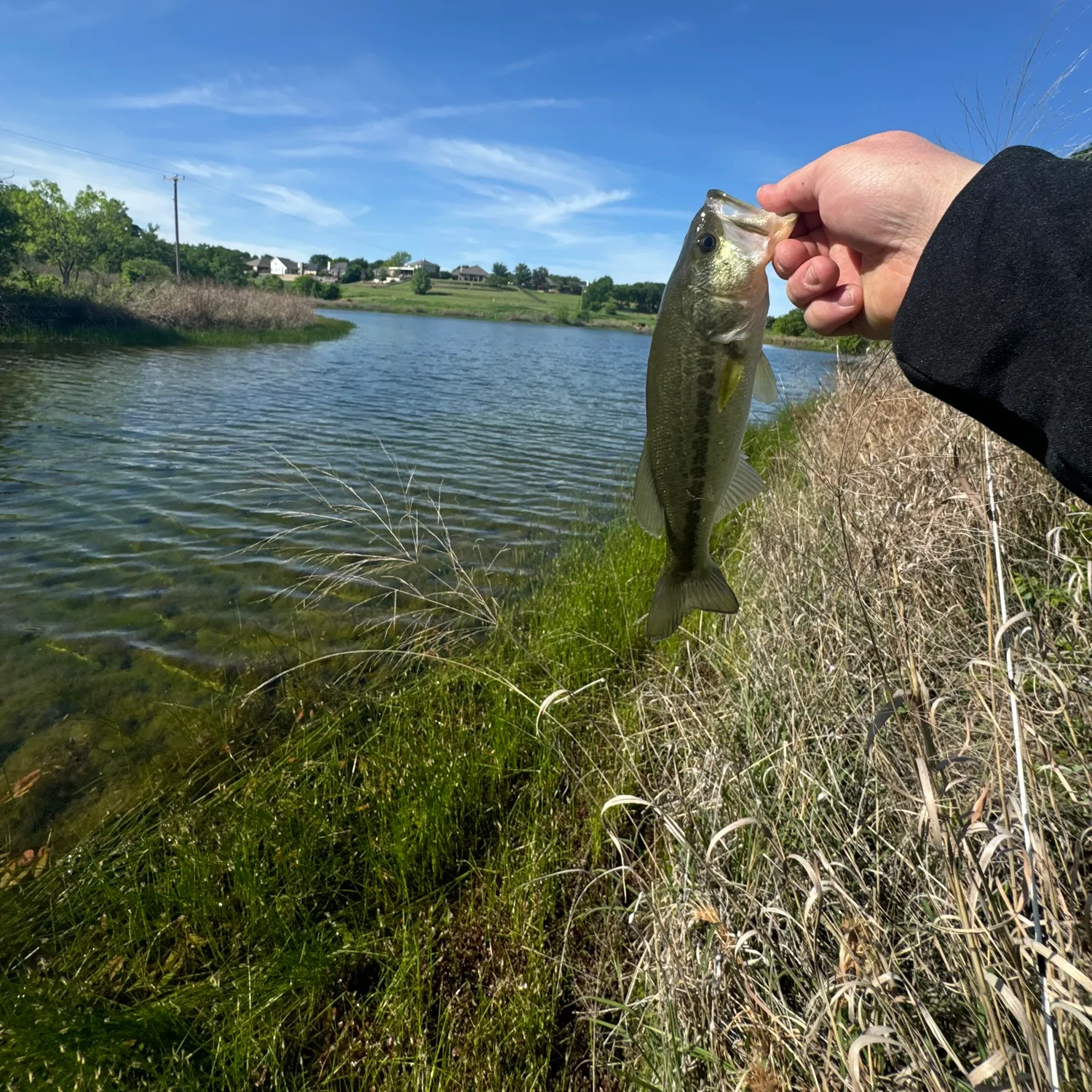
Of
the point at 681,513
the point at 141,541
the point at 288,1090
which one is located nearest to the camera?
the point at 681,513

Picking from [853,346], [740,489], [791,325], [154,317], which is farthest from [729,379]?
[154,317]

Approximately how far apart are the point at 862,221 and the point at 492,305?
11714 cm

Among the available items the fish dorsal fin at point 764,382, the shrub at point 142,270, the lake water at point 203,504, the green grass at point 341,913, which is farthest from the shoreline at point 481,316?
the fish dorsal fin at point 764,382

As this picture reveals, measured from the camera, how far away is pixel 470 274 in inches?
6407

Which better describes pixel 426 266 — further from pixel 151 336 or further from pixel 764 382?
pixel 764 382

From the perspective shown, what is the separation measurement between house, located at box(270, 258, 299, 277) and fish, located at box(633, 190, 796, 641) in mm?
180422

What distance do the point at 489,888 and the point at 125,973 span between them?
1.89m

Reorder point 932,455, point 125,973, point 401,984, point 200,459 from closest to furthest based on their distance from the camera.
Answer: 1. point 401,984
2. point 125,973
3. point 932,455
4. point 200,459

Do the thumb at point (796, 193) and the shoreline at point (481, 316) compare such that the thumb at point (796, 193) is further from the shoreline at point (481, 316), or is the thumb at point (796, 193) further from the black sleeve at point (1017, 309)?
the shoreline at point (481, 316)

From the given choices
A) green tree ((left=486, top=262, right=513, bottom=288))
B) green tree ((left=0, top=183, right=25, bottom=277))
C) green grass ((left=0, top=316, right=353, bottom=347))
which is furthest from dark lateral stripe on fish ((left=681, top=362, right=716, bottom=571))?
green tree ((left=486, top=262, right=513, bottom=288))

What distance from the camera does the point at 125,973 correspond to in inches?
131

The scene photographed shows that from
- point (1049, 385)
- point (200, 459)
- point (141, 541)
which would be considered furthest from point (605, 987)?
point (200, 459)

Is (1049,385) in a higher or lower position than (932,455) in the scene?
higher

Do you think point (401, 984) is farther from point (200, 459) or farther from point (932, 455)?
point (200, 459)
